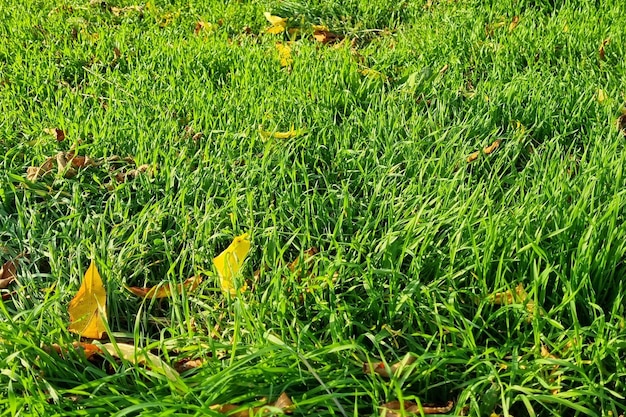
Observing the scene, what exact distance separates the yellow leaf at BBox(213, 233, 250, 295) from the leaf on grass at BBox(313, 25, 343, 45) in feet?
6.13

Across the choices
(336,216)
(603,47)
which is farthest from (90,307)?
(603,47)


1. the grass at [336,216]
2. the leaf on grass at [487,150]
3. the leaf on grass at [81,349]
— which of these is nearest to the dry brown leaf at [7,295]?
the grass at [336,216]

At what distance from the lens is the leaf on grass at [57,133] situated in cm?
243

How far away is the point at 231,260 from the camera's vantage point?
1784 millimetres

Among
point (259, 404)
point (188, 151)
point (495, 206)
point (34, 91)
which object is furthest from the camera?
point (34, 91)

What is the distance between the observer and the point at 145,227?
6.47ft

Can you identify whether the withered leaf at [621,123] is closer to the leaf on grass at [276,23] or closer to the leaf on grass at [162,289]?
the leaf on grass at [162,289]

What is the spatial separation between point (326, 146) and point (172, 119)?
613 millimetres

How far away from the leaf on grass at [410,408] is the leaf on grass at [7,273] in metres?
1.10

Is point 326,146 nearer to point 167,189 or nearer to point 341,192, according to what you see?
point 341,192

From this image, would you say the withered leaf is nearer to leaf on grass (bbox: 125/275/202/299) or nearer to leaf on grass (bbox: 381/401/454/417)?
leaf on grass (bbox: 381/401/454/417)

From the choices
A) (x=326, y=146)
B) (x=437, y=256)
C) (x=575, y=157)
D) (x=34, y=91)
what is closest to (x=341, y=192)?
(x=326, y=146)

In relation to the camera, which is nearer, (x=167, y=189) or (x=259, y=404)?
(x=259, y=404)

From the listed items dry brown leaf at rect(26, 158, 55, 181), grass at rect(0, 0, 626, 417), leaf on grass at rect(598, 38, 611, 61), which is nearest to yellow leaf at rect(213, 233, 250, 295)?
grass at rect(0, 0, 626, 417)
